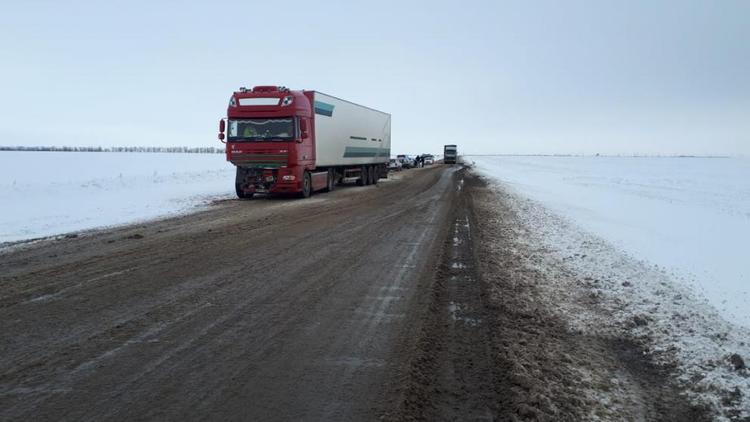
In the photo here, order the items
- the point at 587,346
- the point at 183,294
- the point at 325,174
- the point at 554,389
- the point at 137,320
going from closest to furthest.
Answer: the point at 554,389 → the point at 587,346 → the point at 137,320 → the point at 183,294 → the point at 325,174

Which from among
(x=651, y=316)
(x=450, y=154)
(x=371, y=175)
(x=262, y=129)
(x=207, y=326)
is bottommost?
(x=651, y=316)

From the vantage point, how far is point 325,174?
2327cm

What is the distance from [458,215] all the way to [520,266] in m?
6.59

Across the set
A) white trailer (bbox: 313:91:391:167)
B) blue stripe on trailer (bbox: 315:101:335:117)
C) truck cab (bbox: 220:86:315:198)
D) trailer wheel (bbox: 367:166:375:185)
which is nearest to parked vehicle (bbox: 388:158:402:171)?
white trailer (bbox: 313:91:391:167)

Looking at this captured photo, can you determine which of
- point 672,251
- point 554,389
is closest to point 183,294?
point 554,389

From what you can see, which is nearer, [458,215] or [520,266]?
[520,266]

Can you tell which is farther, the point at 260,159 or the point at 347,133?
the point at 347,133

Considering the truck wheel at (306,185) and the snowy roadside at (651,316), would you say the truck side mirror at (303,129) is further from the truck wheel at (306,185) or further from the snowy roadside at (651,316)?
the snowy roadside at (651,316)

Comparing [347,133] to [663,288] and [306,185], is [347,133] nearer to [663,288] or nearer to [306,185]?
[306,185]

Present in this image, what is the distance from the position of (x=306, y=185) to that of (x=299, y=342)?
1637cm

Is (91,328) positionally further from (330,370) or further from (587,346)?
(587,346)

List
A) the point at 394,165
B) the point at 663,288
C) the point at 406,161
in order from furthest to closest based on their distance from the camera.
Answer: the point at 406,161, the point at 394,165, the point at 663,288

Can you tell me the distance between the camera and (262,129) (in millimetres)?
19375

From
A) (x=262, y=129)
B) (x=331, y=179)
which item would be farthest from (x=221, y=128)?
(x=331, y=179)
